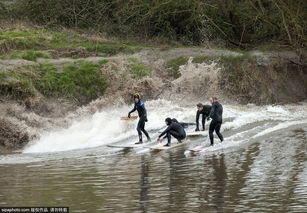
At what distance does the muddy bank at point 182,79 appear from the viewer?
25.1m

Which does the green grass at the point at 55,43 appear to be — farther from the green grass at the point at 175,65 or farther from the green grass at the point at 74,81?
the green grass at the point at 74,81

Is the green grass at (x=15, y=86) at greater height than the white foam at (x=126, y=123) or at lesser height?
greater

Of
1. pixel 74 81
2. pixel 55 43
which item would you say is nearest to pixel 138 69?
pixel 74 81

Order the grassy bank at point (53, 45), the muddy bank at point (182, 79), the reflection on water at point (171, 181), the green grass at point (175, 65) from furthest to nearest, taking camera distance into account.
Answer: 1. the grassy bank at point (53, 45)
2. the green grass at point (175, 65)
3. the muddy bank at point (182, 79)
4. the reflection on water at point (171, 181)

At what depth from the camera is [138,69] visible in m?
28.4

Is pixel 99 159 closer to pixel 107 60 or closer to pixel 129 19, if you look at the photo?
pixel 107 60

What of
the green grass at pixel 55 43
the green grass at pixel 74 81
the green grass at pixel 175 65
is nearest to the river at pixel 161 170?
the green grass at pixel 74 81

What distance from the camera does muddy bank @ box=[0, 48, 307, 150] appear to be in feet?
82.5

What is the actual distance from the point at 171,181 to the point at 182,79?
1542cm

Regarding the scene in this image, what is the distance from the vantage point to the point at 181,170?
14.3 metres

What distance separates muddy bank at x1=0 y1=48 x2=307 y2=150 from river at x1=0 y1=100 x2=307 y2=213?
6.76 ft

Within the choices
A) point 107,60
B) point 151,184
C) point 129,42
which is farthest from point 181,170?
point 129,42

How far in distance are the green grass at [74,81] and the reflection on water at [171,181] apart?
29.2ft

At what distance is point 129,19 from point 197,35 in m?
4.35
